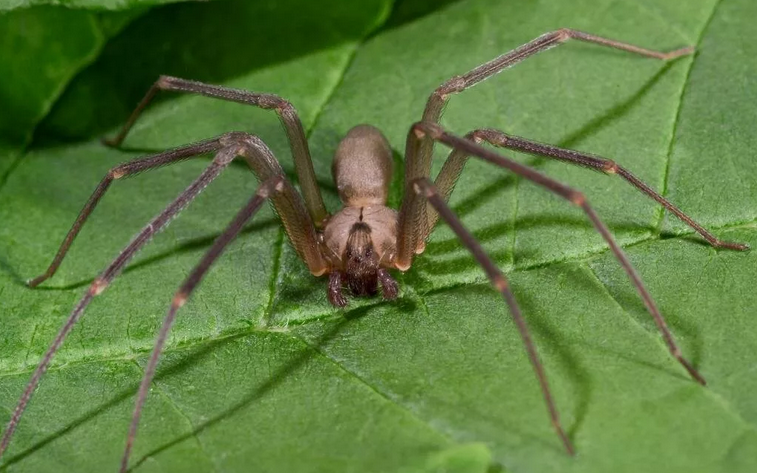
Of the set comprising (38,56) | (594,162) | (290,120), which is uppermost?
(38,56)

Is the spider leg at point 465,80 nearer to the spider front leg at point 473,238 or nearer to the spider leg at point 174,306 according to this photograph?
the spider front leg at point 473,238

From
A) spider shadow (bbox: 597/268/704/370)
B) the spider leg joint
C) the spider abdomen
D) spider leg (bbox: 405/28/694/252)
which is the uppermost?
spider leg (bbox: 405/28/694/252)

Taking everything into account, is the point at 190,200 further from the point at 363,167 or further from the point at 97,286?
the point at 363,167

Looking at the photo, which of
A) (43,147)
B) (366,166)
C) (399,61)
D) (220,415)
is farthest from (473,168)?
(43,147)

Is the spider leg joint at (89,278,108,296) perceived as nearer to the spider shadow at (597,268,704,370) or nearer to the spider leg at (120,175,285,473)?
the spider leg at (120,175,285,473)

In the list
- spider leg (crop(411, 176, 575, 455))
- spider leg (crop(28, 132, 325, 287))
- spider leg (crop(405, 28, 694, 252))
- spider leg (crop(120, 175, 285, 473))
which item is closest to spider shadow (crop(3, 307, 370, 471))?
spider leg (crop(120, 175, 285, 473))

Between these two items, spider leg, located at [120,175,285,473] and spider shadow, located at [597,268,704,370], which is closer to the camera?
spider leg, located at [120,175,285,473]

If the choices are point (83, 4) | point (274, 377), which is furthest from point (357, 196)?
point (83, 4)
